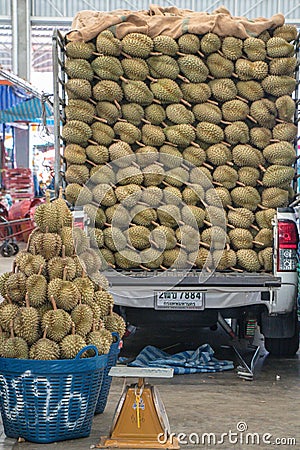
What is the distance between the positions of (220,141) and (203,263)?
1.24 meters

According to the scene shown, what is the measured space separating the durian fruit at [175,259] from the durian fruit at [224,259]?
0.28m

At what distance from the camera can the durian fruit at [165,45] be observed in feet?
26.7

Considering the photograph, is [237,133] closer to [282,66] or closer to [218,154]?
[218,154]

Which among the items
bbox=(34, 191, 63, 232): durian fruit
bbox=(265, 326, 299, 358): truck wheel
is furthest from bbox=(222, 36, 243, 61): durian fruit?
bbox=(34, 191, 63, 232): durian fruit

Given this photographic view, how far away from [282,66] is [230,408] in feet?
11.7

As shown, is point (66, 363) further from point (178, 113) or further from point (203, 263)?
point (178, 113)

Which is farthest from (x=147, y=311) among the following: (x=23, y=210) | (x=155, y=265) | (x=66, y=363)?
(x=23, y=210)

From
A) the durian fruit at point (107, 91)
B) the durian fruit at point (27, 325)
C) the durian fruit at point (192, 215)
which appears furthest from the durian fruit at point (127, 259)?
the durian fruit at point (27, 325)

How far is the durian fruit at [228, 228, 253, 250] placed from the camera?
795 cm

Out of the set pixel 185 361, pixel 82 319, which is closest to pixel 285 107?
pixel 185 361

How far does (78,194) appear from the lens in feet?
26.6

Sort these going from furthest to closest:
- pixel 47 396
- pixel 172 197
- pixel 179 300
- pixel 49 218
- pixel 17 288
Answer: pixel 172 197 < pixel 179 300 < pixel 49 218 < pixel 17 288 < pixel 47 396

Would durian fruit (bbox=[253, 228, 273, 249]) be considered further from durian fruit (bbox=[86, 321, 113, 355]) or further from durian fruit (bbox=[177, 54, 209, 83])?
durian fruit (bbox=[86, 321, 113, 355])

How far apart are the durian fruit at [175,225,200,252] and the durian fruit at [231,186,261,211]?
52cm
